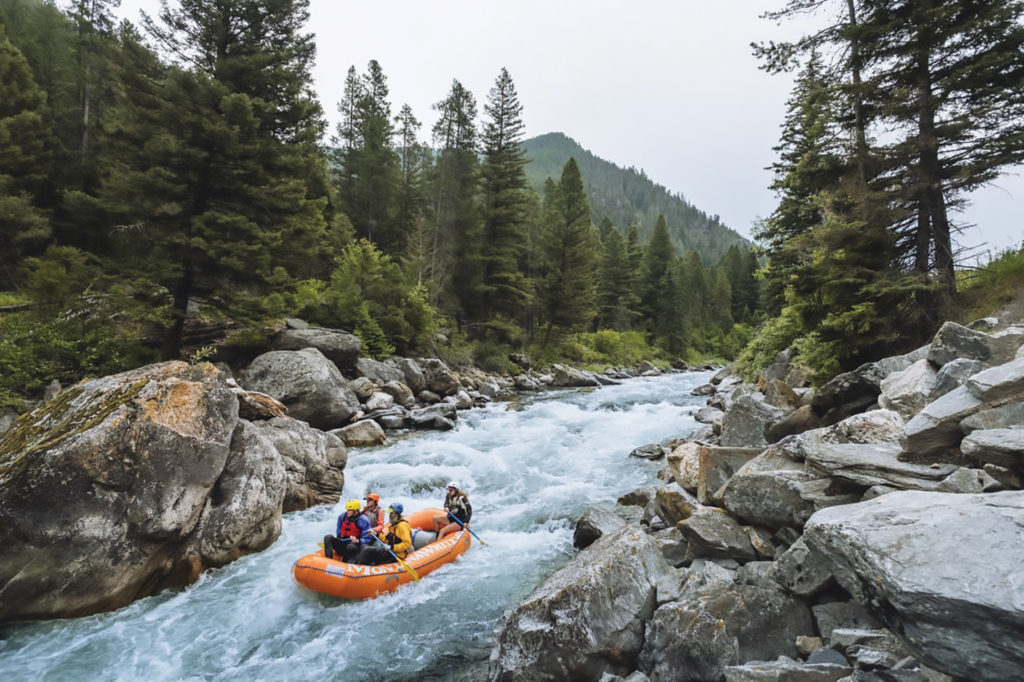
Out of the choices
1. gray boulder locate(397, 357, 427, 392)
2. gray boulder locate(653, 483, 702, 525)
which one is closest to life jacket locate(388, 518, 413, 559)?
gray boulder locate(653, 483, 702, 525)

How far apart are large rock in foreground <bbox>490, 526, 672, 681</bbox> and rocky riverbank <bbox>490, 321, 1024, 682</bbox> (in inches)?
0.5

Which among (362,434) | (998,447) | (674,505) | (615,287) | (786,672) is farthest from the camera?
(615,287)

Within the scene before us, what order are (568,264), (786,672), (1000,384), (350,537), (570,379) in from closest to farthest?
(786,672) < (1000,384) < (350,537) < (570,379) < (568,264)

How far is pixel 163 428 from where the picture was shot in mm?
6625

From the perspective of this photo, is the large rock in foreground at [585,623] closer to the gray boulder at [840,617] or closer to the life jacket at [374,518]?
the gray boulder at [840,617]

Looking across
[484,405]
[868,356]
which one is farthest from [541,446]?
[868,356]

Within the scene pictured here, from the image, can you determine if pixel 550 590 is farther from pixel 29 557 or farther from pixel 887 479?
pixel 29 557

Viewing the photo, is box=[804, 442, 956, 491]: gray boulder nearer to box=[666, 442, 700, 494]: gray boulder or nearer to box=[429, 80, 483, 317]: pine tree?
box=[666, 442, 700, 494]: gray boulder

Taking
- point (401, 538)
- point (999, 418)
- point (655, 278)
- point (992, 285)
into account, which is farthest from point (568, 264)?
point (999, 418)

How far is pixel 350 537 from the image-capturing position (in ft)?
23.7

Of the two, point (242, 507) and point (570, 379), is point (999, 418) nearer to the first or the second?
point (242, 507)

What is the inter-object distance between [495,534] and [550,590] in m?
4.04

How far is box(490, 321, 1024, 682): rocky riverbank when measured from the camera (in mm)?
2561

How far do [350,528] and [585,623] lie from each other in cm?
460
